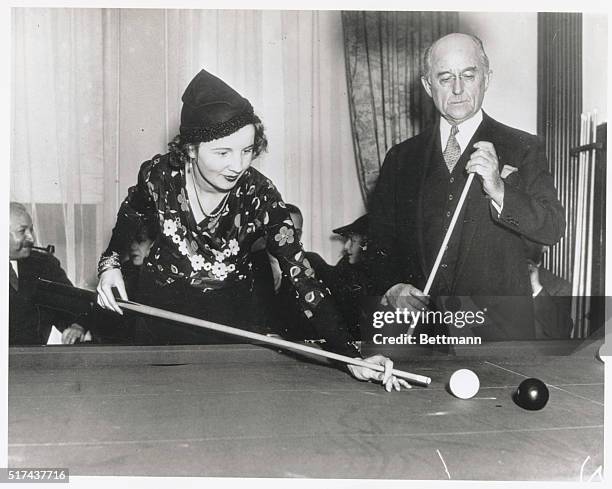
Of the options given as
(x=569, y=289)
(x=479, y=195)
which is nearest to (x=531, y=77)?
(x=479, y=195)

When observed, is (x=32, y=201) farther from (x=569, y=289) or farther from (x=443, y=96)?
(x=569, y=289)

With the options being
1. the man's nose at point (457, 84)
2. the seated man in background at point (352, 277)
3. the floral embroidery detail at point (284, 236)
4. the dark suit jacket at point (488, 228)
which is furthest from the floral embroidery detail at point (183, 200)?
the man's nose at point (457, 84)

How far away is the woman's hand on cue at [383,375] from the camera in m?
1.87

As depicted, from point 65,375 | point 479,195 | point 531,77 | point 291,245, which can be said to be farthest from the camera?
point 531,77

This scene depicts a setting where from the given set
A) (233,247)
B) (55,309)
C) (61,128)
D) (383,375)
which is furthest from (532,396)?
(61,128)

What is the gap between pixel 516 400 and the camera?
172cm

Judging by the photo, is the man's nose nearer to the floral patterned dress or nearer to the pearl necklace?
the floral patterned dress

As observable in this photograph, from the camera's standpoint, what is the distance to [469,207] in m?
2.99

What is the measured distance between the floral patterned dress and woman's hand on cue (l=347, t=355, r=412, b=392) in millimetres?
785

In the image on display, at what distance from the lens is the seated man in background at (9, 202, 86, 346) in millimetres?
2961

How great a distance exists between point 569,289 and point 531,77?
1.07 m

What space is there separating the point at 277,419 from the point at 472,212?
176 cm

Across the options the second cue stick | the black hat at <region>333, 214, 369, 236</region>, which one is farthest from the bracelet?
the black hat at <region>333, 214, 369, 236</region>

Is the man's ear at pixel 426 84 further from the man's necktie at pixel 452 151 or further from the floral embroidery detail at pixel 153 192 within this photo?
the floral embroidery detail at pixel 153 192
